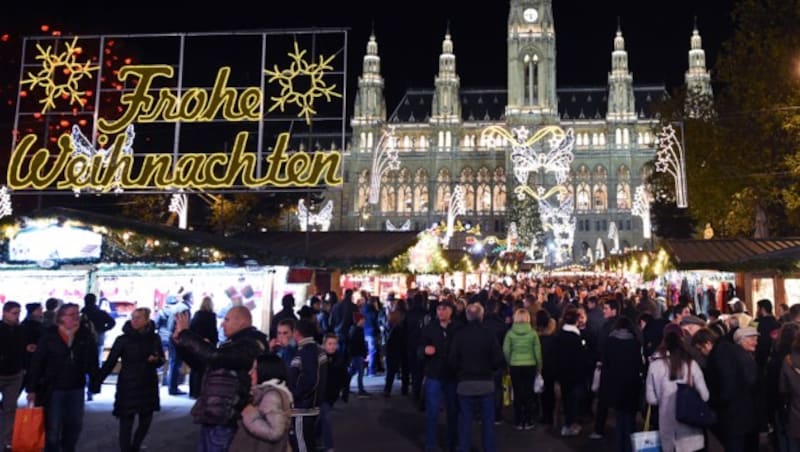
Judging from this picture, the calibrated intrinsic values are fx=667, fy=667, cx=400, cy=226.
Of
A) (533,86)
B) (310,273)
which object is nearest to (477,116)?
(533,86)

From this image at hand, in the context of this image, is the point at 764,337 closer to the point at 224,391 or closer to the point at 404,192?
the point at 224,391

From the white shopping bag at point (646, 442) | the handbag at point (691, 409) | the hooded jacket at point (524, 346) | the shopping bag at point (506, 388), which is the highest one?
the hooded jacket at point (524, 346)

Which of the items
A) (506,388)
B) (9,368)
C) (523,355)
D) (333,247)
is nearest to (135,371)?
(9,368)

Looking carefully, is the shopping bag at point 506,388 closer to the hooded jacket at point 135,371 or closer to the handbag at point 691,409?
the handbag at point 691,409

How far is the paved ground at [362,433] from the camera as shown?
23.4 feet

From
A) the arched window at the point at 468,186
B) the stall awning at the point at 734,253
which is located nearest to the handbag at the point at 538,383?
the stall awning at the point at 734,253

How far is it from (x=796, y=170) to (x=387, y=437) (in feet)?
46.7

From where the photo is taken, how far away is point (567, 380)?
→ 7.87m

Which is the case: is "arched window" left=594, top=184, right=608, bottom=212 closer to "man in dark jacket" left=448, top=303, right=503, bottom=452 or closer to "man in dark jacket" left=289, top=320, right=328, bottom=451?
"man in dark jacket" left=448, top=303, right=503, bottom=452

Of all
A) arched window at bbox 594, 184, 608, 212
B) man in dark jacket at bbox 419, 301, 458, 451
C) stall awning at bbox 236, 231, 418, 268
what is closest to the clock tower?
arched window at bbox 594, 184, 608, 212

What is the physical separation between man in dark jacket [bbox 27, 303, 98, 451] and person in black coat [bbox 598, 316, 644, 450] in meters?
4.91

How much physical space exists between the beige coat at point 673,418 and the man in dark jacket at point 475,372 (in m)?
1.71

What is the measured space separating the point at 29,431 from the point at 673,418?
5268 millimetres

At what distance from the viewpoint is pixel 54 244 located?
1138cm
